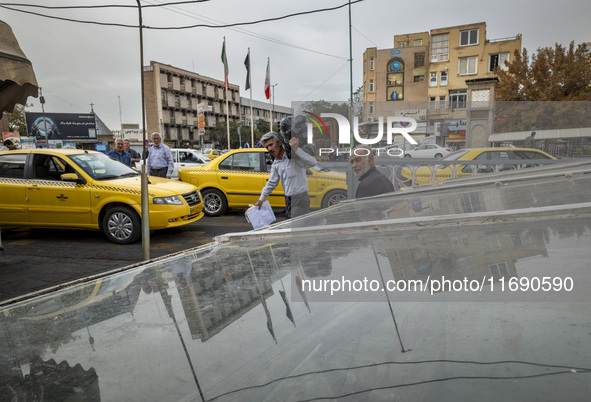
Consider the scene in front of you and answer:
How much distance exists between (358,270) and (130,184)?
5519 millimetres

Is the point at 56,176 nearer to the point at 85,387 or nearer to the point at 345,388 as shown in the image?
the point at 85,387

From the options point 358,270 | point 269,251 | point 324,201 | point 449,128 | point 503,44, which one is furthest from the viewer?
point 503,44

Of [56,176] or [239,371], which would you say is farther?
[56,176]

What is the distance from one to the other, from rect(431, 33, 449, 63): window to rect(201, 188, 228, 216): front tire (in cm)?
3700

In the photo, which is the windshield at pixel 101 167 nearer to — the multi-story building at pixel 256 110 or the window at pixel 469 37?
the window at pixel 469 37

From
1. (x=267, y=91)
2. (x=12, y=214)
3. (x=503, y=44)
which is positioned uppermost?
(x=503, y=44)

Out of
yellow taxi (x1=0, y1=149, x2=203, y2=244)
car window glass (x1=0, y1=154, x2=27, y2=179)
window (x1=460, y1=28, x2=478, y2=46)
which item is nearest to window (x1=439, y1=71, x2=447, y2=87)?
window (x1=460, y1=28, x2=478, y2=46)

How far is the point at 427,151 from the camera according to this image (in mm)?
6738

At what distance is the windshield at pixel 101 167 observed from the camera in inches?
250

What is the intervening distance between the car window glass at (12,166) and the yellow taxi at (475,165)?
22.2ft

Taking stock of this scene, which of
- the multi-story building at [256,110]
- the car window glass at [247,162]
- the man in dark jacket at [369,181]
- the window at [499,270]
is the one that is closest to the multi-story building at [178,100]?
the multi-story building at [256,110]

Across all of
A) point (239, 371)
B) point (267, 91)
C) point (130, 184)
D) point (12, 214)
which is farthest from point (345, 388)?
point (267, 91)

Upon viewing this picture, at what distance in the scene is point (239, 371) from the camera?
94cm

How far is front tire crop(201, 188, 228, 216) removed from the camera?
8.46 metres
